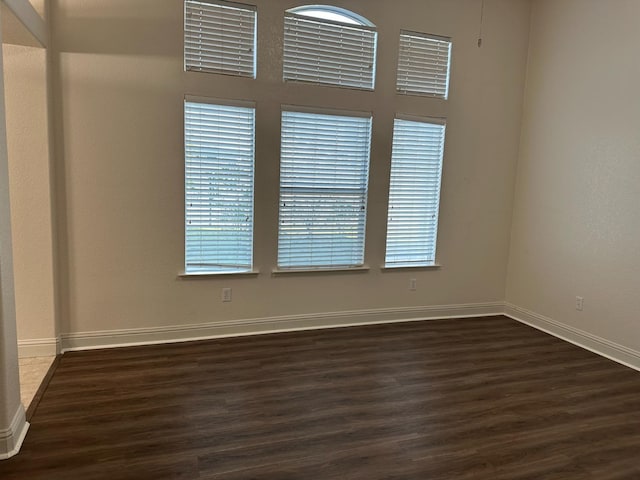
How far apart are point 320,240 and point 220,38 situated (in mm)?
1971

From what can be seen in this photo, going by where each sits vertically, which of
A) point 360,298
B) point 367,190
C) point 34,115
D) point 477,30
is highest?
point 477,30

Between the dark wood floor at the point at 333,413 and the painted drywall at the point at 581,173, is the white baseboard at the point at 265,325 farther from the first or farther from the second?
the painted drywall at the point at 581,173

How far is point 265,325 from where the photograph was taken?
4117 mm

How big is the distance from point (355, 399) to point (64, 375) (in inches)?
81.6

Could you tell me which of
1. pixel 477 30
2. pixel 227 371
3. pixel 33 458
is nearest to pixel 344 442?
pixel 227 371

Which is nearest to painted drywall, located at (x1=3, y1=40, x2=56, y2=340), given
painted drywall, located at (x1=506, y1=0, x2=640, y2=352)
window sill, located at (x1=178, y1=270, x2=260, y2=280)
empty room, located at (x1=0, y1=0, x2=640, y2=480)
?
empty room, located at (x1=0, y1=0, x2=640, y2=480)

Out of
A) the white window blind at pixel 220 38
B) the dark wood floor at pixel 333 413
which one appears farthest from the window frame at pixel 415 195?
the white window blind at pixel 220 38

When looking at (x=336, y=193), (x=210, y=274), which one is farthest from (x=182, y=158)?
(x=336, y=193)

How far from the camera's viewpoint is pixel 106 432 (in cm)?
244

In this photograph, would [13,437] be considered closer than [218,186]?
Yes

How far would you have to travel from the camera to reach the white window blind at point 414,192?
438 centimetres

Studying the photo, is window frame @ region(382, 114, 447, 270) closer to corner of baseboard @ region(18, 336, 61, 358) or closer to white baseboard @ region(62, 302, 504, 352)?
white baseboard @ region(62, 302, 504, 352)

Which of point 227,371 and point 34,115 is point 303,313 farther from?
point 34,115

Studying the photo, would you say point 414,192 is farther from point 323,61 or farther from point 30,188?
point 30,188
